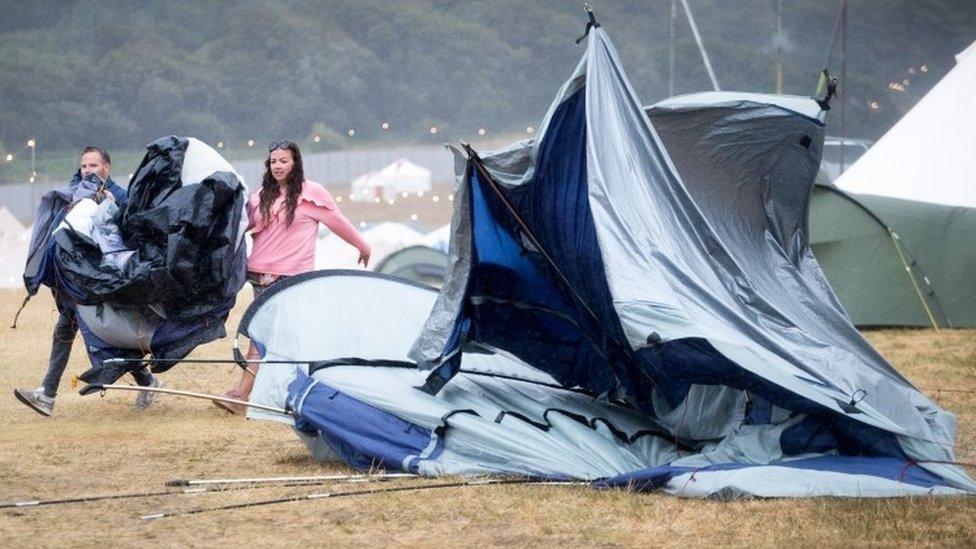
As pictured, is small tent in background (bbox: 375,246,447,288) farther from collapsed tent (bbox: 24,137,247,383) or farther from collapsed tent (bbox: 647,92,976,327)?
Answer: collapsed tent (bbox: 24,137,247,383)

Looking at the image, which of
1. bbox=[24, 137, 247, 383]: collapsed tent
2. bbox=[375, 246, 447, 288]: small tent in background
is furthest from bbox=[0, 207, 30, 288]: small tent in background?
bbox=[24, 137, 247, 383]: collapsed tent

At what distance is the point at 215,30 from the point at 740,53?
63.7 ft

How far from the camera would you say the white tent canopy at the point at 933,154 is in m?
13.7

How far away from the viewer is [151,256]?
283 inches

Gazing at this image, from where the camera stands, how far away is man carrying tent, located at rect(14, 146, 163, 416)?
753 cm

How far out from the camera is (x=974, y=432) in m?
6.86

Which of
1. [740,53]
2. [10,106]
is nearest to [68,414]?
[10,106]

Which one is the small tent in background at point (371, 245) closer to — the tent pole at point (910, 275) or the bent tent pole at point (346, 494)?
the tent pole at point (910, 275)

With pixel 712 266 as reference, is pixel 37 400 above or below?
below

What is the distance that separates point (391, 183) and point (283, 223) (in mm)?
28683

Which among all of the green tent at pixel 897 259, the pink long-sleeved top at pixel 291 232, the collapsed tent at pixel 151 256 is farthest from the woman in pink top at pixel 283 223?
the green tent at pixel 897 259

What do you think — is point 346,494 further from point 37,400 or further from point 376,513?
point 37,400

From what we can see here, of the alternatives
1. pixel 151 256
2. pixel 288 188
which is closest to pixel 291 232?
pixel 288 188

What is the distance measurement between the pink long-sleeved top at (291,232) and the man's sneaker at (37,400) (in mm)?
1198
